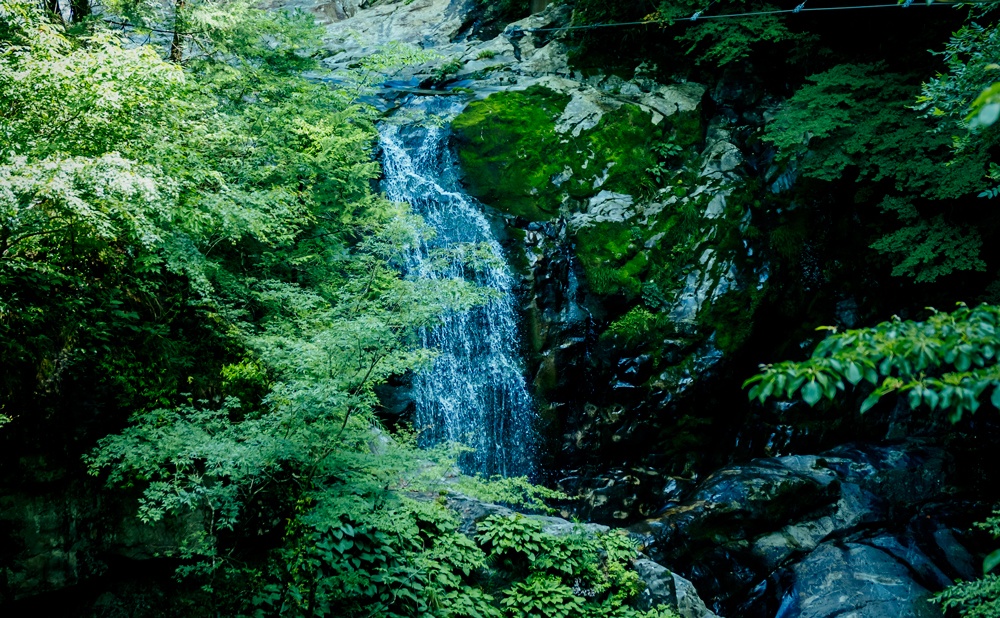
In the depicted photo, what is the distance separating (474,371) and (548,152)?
4646 millimetres

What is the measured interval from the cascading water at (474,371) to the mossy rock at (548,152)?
3.24ft

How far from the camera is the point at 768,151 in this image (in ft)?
38.2

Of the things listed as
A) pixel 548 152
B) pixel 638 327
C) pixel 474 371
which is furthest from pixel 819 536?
pixel 548 152

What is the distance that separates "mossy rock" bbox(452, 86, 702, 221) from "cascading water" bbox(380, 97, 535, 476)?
38.9 inches

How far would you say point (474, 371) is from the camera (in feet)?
32.1

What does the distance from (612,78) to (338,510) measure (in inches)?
458

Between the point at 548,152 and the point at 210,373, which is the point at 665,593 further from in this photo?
the point at 548,152

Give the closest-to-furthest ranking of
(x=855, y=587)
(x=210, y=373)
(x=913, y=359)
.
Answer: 1. (x=913, y=359)
2. (x=210, y=373)
3. (x=855, y=587)

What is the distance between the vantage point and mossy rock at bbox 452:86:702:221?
36.6ft

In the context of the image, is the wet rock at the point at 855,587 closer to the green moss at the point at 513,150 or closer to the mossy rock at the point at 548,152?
the mossy rock at the point at 548,152

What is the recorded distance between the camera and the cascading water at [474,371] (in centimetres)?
948

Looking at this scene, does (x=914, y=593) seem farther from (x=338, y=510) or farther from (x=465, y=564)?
(x=338, y=510)

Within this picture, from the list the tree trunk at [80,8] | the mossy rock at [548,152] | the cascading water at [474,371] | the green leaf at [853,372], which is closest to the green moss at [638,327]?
the cascading water at [474,371]

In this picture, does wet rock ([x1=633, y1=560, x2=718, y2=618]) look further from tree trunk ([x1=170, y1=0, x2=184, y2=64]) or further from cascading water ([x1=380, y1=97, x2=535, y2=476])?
tree trunk ([x1=170, y1=0, x2=184, y2=64])
